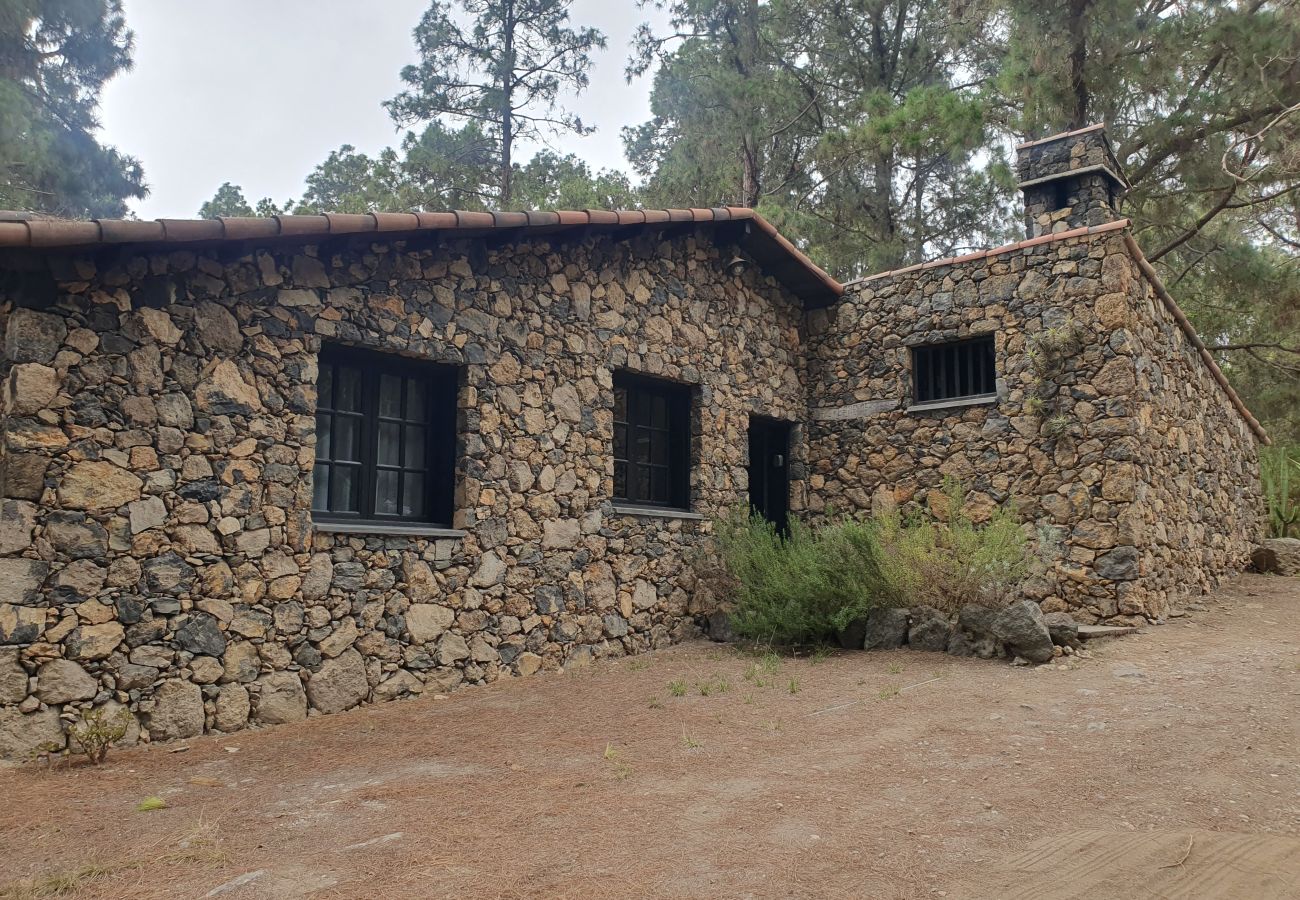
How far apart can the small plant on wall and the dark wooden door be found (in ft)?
9.02

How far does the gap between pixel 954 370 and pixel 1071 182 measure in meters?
2.21

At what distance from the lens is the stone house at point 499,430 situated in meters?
5.06

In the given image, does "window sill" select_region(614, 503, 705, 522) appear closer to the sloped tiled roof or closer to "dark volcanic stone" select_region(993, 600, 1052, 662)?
the sloped tiled roof

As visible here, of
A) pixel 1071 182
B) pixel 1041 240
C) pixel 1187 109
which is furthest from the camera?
pixel 1187 109

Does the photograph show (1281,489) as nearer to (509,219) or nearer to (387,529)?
(509,219)

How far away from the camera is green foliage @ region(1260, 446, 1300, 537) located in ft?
43.2

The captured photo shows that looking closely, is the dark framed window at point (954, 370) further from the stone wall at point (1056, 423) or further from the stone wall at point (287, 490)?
the stone wall at point (287, 490)

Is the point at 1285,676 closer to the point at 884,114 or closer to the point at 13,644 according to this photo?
the point at 13,644

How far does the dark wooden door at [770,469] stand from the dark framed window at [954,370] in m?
1.60

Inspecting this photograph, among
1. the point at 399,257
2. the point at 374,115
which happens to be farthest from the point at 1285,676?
the point at 374,115

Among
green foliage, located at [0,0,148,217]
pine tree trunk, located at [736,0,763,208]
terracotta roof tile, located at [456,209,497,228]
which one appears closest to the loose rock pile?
pine tree trunk, located at [736,0,763,208]

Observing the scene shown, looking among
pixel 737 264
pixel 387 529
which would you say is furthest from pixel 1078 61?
pixel 387 529

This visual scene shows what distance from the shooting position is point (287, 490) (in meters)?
5.91

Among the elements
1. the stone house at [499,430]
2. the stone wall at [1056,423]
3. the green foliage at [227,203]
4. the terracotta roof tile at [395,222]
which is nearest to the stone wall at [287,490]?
the stone house at [499,430]
